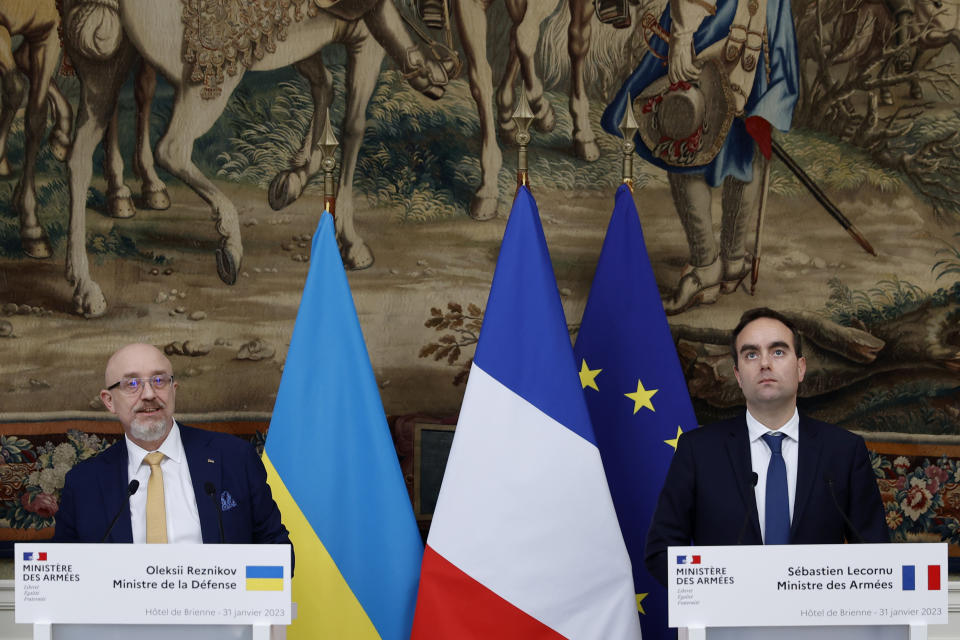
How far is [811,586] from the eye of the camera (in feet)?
8.35

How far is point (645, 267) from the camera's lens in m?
4.08

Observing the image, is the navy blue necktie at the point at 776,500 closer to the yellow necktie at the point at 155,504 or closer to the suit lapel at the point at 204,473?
the suit lapel at the point at 204,473

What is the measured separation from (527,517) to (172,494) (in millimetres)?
1253

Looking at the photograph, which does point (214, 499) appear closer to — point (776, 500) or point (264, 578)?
point (264, 578)

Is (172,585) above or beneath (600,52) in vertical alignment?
beneath

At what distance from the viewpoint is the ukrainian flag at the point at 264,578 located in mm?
2537

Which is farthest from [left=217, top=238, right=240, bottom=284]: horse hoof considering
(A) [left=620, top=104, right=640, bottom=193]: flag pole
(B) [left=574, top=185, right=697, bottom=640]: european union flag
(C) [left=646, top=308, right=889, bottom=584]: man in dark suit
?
(C) [left=646, top=308, right=889, bottom=584]: man in dark suit

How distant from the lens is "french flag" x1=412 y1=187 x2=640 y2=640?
3549 millimetres

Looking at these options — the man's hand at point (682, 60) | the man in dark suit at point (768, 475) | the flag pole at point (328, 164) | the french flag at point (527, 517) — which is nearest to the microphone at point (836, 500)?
the man in dark suit at point (768, 475)

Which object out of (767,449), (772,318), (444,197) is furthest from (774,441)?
(444,197)

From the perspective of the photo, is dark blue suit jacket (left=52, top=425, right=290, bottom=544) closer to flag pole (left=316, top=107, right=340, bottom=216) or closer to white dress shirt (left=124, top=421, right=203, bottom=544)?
white dress shirt (left=124, top=421, right=203, bottom=544)

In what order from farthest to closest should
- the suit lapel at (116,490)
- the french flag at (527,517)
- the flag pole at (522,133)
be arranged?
the flag pole at (522,133) → the french flag at (527,517) → the suit lapel at (116,490)

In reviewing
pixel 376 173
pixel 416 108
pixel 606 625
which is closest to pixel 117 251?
pixel 376 173

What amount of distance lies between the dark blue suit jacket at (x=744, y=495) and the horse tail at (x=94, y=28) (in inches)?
118
